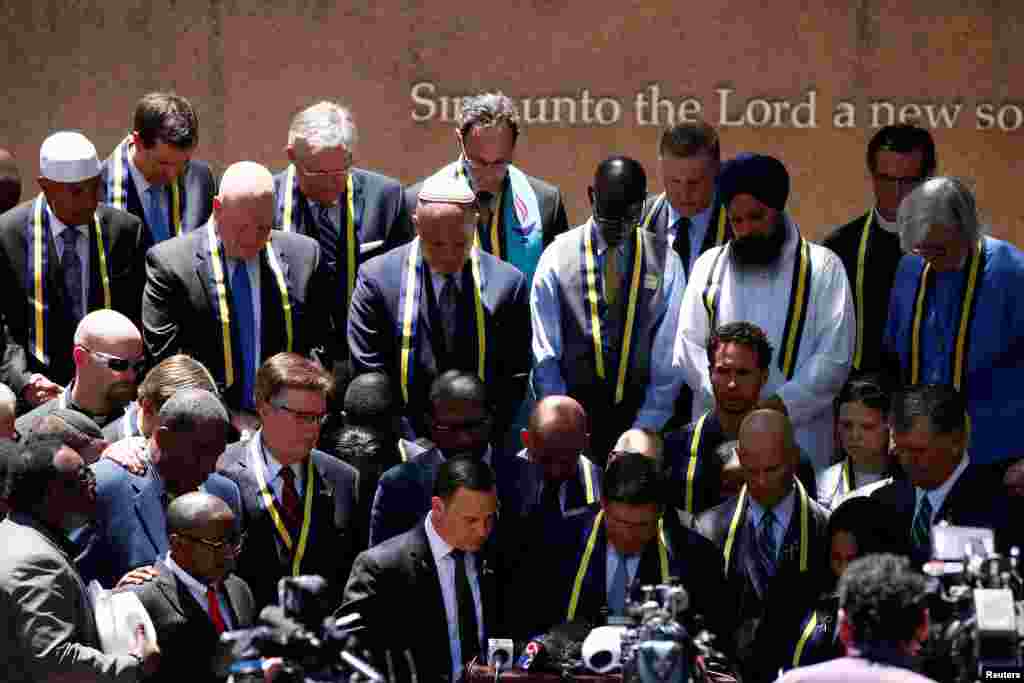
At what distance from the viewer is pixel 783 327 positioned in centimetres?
1164

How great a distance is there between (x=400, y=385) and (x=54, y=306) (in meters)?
1.61

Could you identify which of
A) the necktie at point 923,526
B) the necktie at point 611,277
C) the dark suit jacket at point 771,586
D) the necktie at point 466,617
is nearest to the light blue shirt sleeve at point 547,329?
the necktie at point 611,277

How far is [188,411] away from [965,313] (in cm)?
350

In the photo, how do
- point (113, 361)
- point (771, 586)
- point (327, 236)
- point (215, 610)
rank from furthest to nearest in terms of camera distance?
point (327, 236), point (113, 361), point (771, 586), point (215, 610)

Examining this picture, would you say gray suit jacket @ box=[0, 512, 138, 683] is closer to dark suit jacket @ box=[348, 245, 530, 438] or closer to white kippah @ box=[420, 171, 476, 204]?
dark suit jacket @ box=[348, 245, 530, 438]

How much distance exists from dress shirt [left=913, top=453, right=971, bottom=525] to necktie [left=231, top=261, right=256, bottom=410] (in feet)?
9.48

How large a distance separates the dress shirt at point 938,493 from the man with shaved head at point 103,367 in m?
3.25

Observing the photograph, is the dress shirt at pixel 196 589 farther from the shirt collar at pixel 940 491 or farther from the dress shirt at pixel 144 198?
the dress shirt at pixel 144 198

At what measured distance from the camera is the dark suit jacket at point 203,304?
1143cm

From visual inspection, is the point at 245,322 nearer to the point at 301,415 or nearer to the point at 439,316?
the point at 439,316

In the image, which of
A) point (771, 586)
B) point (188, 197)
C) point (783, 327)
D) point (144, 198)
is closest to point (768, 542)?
point (771, 586)

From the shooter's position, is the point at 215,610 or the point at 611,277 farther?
the point at 611,277

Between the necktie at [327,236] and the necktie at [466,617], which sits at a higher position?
the necktie at [327,236]

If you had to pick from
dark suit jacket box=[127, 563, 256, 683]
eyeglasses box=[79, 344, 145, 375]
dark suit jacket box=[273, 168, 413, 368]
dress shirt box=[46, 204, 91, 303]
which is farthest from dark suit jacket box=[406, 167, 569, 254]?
dark suit jacket box=[127, 563, 256, 683]
